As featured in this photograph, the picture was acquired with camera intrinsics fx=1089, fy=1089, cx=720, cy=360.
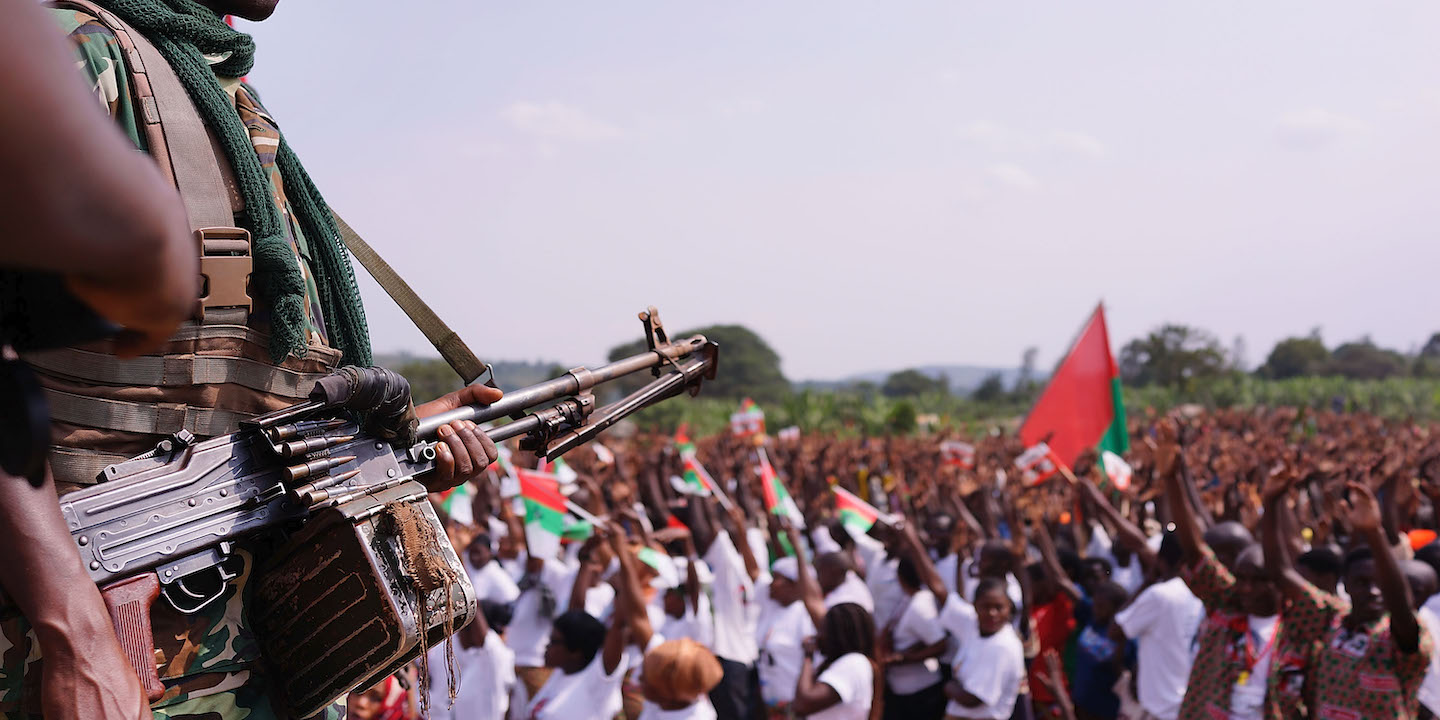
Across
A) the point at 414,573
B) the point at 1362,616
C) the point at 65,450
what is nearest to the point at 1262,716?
the point at 1362,616

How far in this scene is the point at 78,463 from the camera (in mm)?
1404

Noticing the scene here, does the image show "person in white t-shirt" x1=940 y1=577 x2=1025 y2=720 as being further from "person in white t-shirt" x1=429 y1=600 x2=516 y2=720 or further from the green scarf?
→ the green scarf

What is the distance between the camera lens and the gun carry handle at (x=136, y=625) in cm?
135

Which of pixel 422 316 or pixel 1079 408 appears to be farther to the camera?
pixel 1079 408

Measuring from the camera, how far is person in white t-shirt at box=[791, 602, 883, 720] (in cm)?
522

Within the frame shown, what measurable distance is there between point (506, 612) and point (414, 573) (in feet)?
18.7

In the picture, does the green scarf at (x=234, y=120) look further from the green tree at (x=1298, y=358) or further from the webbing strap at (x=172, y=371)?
the green tree at (x=1298, y=358)

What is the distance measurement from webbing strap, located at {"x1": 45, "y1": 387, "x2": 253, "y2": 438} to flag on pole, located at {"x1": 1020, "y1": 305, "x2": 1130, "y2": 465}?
1209 centimetres

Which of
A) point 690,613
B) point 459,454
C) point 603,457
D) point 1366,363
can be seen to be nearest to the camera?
point 459,454

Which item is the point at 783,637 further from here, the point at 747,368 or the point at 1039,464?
the point at 747,368

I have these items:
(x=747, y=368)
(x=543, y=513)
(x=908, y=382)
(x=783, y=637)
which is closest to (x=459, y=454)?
(x=783, y=637)

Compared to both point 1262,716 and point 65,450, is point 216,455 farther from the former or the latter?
point 1262,716

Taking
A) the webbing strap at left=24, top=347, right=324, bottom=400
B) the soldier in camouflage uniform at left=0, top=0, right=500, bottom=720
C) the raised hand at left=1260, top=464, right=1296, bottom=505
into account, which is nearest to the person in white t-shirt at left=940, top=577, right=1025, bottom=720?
the raised hand at left=1260, top=464, right=1296, bottom=505

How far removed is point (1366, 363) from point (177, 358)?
225 feet
